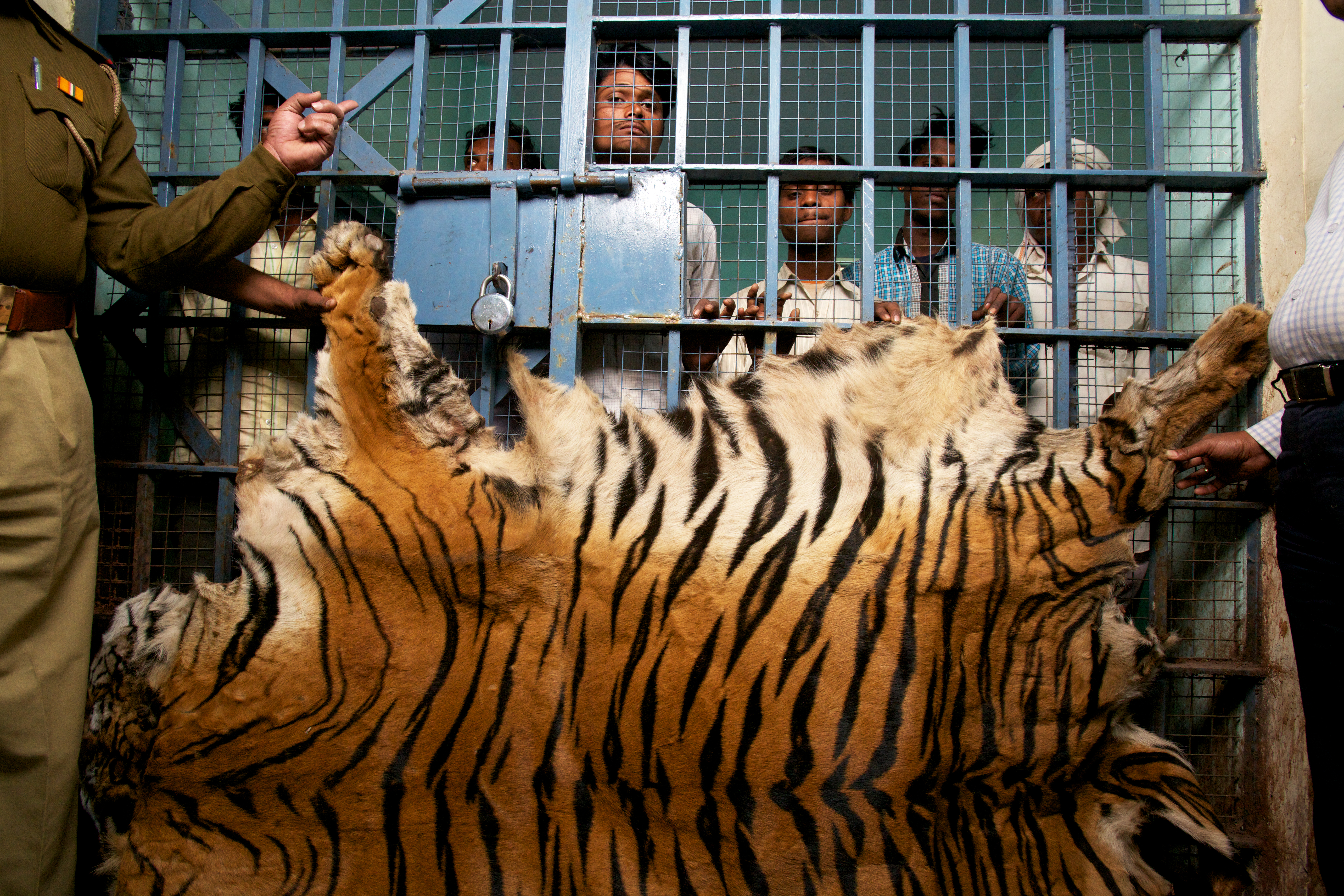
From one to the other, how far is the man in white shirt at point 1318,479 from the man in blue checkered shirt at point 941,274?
0.68 m

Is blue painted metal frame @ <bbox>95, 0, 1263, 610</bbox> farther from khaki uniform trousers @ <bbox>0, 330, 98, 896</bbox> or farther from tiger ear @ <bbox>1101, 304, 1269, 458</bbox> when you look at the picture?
khaki uniform trousers @ <bbox>0, 330, 98, 896</bbox>

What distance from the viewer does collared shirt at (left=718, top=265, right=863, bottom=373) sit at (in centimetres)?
235

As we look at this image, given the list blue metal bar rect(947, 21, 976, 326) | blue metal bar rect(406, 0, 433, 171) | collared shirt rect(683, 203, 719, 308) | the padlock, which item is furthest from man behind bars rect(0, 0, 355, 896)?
blue metal bar rect(947, 21, 976, 326)

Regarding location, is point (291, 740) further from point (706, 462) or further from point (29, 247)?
point (29, 247)

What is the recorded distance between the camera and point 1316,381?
1.56m

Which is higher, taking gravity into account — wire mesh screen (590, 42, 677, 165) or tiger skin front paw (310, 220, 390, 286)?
wire mesh screen (590, 42, 677, 165)

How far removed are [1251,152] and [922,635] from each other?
2.06 metres

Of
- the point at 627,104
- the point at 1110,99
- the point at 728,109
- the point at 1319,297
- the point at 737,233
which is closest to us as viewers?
the point at 1319,297

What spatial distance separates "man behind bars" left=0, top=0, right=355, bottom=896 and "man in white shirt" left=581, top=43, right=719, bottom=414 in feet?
2.82

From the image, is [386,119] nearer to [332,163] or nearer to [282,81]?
[282,81]

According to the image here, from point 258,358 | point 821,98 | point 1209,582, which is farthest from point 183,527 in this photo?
point 821,98

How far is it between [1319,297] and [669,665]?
1.73 metres

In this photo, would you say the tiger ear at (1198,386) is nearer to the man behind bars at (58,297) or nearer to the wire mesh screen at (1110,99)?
the wire mesh screen at (1110,99)

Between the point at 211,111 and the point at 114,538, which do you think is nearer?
the point at 114,538
